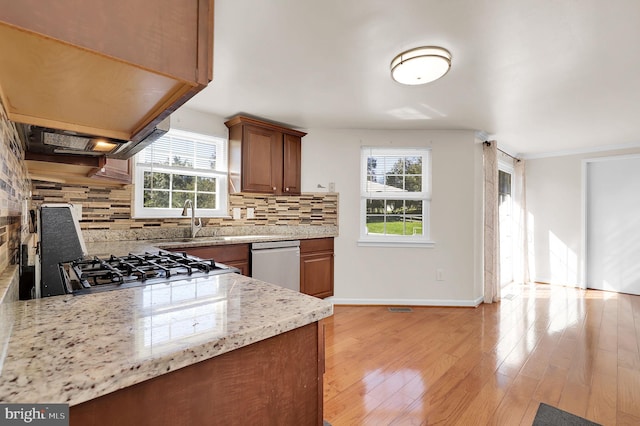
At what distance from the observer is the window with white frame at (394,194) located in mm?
3902

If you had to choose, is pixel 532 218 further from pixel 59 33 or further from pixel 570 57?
pixel 59 33

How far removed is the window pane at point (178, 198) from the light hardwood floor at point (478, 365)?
1.98 meters

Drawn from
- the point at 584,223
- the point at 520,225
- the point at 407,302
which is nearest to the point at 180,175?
the point at 407,302

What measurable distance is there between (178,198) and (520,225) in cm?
536

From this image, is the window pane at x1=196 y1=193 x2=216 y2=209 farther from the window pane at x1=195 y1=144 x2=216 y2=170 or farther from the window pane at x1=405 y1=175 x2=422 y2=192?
the window pane at x1=405 y1=175 x2=422 y2=192

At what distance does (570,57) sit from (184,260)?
2.74 m

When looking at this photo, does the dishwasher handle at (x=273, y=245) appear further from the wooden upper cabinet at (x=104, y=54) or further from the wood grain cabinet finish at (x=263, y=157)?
the wooden upper cabinet at (x=104, y=54)

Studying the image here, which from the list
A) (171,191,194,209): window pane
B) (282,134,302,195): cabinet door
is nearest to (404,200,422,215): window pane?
(282,134,302,195): cabinet door

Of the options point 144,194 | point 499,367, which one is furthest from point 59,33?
point 499,367

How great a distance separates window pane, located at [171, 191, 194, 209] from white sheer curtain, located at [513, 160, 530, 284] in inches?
202

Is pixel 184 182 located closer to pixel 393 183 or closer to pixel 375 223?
pixel 375 223

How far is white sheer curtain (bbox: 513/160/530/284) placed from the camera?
521 centimetres

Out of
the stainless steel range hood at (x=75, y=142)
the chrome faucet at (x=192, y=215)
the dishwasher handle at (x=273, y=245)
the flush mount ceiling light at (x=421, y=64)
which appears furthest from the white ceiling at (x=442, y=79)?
the dishwasher handle at (x=273, y=245)

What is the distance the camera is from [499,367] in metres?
2.26
